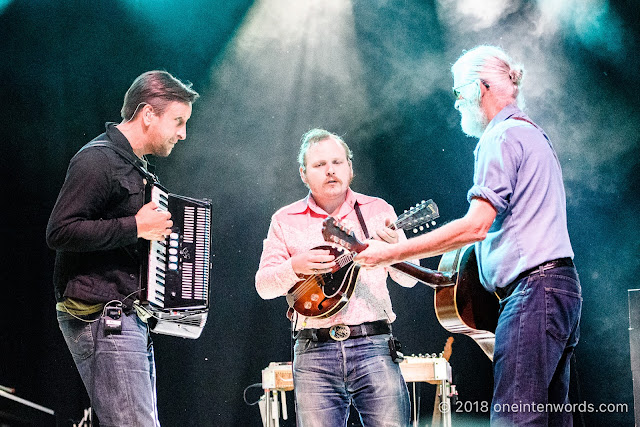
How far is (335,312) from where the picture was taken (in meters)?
3.50

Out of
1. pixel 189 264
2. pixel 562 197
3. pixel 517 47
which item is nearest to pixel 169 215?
pixel 189 264

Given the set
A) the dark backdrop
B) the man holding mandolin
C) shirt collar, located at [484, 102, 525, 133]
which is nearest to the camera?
shirt collar, located at [484, 102, 525, 133]

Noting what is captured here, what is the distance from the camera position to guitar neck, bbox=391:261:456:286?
3.48 metres

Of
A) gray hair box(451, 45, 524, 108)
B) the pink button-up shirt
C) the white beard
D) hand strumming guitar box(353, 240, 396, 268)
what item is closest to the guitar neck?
the pink button-up shirt

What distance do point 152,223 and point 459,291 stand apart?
1.52m

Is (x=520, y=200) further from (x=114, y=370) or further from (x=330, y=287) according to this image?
(x=114, y=370)

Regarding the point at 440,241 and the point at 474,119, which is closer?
the point at 440,241

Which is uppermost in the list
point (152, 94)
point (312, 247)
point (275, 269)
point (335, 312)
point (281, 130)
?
point (281, 130)

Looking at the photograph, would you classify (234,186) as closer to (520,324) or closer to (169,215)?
(169,215)

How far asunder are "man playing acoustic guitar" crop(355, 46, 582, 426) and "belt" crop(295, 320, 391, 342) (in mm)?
460

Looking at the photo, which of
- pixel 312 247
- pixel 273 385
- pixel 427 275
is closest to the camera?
pixel 427 275

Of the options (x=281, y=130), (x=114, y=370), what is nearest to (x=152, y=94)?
(x=114, y=370)

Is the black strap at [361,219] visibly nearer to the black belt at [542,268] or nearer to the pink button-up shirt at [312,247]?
the pink button-up shirt at [312,247]

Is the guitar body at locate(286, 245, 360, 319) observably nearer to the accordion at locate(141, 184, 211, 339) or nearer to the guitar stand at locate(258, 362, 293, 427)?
the accordion at locate(141, 184, 211, 339)
